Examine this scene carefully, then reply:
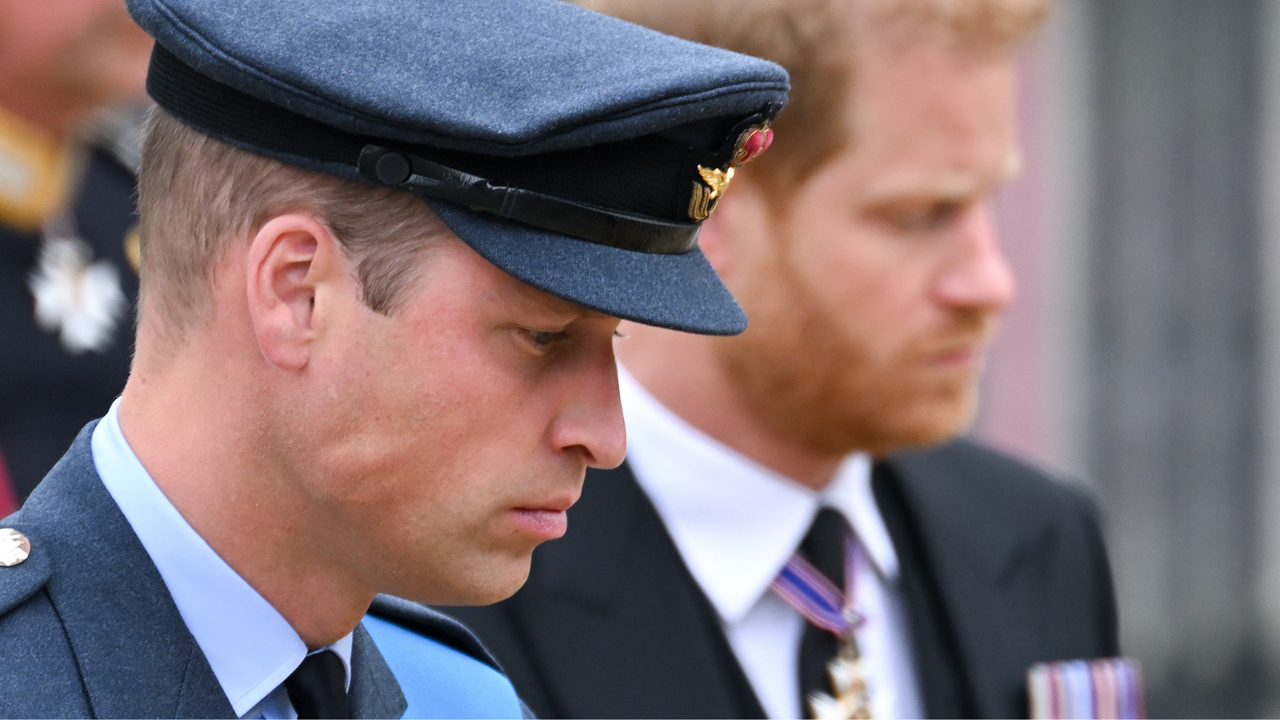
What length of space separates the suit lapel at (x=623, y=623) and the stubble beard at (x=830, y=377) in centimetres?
29

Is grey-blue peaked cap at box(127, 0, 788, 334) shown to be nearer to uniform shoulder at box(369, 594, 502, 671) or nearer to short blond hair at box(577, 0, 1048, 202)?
uniform shoulder at box(369, 594, 502, 671)

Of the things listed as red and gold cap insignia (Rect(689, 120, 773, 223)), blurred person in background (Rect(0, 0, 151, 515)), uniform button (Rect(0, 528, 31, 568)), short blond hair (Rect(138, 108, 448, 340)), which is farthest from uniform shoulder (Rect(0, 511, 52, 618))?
blurred person in background (Rect(0, 0, 151, 515))

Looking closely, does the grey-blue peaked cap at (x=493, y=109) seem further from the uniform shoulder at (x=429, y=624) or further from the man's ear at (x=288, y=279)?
the uniform shoulder at (x=429, y=624)

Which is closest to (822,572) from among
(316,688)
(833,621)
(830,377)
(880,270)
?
(833,621)

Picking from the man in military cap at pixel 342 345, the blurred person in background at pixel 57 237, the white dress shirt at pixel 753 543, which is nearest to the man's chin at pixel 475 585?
the man in military cap at pixel 342 345

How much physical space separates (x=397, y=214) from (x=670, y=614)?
1.22m

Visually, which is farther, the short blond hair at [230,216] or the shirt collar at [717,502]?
the shirt collar at [717,502]

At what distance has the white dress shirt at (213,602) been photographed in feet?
5.08

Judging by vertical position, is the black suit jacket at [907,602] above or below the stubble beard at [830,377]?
below

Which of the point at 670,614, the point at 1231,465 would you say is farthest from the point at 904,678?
the point at 1231,465

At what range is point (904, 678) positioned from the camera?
2797 mm

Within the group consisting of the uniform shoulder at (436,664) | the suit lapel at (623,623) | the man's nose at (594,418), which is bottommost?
the suit lapel at (623,623)

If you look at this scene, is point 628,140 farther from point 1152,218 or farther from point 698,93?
point 1152,218

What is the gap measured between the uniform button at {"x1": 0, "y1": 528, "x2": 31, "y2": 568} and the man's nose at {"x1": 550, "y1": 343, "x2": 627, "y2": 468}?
1.75ft
